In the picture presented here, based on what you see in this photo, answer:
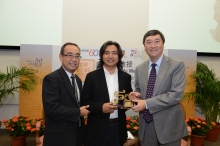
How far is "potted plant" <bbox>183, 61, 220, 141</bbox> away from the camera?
135 inches

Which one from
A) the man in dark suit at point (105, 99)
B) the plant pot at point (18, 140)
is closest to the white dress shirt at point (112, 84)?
the man in dark suit at point (105, 99)

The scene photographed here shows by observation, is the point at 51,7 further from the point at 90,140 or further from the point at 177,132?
the point at 177,132

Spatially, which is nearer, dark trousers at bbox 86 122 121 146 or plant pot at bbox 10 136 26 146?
dark trousers at bbox 86 122 121 146

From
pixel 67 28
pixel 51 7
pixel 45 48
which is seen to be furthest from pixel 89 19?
pixel 45 48

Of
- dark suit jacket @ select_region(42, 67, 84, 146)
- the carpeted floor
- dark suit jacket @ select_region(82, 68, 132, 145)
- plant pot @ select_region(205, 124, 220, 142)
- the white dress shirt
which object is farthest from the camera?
plant pot @ select_region(205, 124, 220, 142)

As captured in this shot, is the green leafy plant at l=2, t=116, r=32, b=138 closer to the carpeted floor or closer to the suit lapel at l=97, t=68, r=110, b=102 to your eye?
the carpeted floor

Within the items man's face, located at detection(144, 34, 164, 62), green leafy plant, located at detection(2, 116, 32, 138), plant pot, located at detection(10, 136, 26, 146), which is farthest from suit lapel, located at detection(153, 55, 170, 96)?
plant pot, located at detection(10, 136, 26, 146)

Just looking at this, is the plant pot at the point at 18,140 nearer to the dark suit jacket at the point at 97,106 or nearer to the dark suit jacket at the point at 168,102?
the dark suit jacket at the point at 97,106

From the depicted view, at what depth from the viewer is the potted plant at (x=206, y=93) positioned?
135 inches

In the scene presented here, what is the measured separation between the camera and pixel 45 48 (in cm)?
354

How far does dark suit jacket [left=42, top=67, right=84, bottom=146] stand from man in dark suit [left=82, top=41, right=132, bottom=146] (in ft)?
0.78

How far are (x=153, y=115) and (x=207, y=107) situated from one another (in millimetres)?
2430

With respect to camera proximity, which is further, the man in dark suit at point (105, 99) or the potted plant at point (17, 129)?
the potted plant at point (17, 129)

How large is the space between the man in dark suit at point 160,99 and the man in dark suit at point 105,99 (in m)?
0.24
